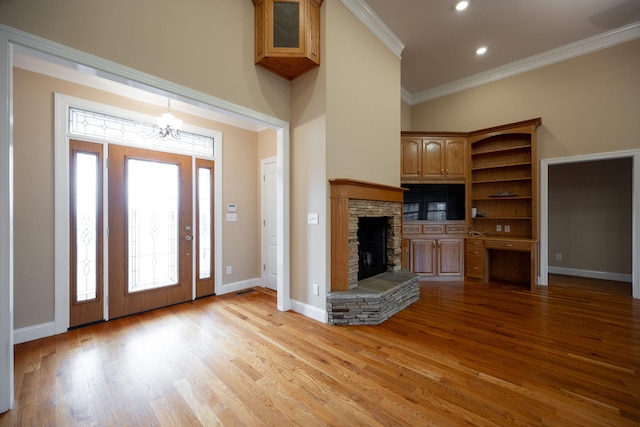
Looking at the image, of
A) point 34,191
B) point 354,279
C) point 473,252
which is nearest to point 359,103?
point 354,279

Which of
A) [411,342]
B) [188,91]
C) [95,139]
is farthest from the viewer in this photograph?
[95,139]

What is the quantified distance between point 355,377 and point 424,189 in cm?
396

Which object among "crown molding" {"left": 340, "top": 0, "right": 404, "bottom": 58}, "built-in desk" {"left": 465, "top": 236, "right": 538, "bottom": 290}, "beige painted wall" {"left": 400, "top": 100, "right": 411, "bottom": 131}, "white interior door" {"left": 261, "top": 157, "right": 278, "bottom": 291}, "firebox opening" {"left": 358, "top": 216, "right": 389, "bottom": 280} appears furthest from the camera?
"beige painted wall" {"left": 400, "top": 100, "right": 411, "bottom": 131}

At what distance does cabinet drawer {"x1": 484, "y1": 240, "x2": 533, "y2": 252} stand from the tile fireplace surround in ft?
6.46

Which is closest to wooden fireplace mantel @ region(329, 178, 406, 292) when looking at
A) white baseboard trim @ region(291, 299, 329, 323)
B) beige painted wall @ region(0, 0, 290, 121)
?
white baseboard trim @ region(291, 299, 329, 323)

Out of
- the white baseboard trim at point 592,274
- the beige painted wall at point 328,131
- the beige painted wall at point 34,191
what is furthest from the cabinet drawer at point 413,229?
the beige painted wall at point 34,191

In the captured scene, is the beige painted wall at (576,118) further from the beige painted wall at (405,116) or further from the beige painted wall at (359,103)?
the beige painted wall at (359,103)

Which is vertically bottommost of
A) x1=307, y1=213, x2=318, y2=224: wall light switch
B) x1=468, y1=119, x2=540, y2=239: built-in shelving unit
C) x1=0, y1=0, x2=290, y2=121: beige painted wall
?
x1=307, y1=213, x2=318, y2=224: wall light switch

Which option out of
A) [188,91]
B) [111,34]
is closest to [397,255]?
[188,91]

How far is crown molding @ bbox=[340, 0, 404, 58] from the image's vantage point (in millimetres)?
3295

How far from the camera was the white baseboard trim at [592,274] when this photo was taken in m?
4.67

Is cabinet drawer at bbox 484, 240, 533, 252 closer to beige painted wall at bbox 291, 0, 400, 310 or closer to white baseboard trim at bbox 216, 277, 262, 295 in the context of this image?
beige painted wall at bbox 291, 0, 400, 310

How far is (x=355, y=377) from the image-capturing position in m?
2.00

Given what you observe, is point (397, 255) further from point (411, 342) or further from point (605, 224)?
point (605, 224)
